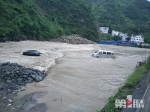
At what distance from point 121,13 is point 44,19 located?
70.1 m

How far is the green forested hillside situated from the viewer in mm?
45000

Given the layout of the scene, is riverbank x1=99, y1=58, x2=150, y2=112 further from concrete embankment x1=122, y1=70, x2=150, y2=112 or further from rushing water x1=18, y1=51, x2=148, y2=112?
rushing water x1=18, y1=51, x2=148, y2=112

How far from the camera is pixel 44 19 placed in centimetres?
6662

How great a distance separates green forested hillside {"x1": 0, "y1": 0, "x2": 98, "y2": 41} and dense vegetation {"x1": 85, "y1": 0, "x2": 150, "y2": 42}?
31.3 meters

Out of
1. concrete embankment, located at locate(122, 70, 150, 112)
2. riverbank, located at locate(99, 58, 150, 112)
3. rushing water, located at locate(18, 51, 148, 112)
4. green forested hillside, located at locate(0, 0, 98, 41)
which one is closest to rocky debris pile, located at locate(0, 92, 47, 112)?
rushing water, located at locate(18, 51, 148, 112)

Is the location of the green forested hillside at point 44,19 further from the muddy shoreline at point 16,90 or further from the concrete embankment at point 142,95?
the concrete embankment at point 142,95

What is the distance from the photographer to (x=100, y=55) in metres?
29.5

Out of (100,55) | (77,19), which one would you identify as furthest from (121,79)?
(77,19)

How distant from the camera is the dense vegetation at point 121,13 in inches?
4471

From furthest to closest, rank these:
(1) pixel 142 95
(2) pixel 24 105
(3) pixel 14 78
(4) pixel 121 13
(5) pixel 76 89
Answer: (4) pixel 121 13 → (3) pixel 14 78 → (5) pixel 76 89 → (2) pixel 24 105 → (1) pixel 142 95

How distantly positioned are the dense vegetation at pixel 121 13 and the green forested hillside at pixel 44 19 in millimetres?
31286

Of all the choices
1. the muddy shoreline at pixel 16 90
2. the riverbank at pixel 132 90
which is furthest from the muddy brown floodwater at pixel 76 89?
the riverbank at pixel 132 90

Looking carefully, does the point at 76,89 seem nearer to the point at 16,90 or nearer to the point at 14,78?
the point at 16,90

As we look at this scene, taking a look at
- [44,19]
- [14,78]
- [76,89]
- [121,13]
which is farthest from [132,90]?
[121,13]
